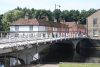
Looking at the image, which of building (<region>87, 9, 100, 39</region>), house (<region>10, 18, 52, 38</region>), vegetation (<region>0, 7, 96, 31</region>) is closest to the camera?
house (<region>10, 18, 52, 38</region>)

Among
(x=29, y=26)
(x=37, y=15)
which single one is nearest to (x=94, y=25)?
(x=29, y=26)

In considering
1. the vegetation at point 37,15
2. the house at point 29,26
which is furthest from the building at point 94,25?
the vegetation at point 37,15

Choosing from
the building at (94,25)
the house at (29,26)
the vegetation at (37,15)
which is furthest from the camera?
the vegetation at (37,15)

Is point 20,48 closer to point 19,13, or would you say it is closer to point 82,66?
point 82,66

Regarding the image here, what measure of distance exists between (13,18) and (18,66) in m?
107

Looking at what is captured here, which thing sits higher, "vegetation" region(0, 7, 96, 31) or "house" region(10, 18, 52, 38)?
"vegetation" region(0, 7, 96, 31)

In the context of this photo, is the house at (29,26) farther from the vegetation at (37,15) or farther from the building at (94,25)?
the vegetation at (37,15)

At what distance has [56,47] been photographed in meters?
87.4

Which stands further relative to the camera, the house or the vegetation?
the vegetation

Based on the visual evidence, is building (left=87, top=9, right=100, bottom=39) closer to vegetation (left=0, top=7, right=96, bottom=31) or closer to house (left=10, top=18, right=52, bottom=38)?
house (left=10, top=18, right=52, bottom=38)

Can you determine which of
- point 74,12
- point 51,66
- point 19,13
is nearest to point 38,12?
point 19,13

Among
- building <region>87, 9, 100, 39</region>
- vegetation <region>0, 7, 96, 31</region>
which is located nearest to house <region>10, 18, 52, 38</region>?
building <region>87, 9, 100, 39</region>

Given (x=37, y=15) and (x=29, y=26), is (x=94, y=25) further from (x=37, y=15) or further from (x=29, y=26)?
(x=37, y=15)

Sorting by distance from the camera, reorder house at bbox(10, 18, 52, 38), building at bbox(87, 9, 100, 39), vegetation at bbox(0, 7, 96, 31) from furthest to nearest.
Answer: vegetation at bbox(0, 7, 96, 31), building at bbox(87, 9, 100, 39), house at bbox(10, 18, 52, 38)
